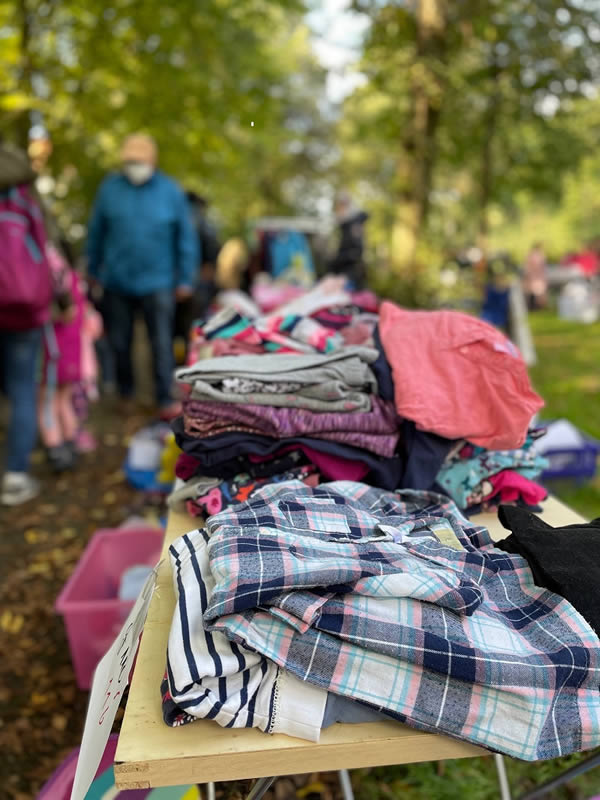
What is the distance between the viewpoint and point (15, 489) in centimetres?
353

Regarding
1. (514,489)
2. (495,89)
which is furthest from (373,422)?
(495,89)

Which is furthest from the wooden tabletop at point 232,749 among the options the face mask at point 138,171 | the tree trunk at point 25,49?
the tree trunk at point 25,49

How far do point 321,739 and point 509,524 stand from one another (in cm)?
52

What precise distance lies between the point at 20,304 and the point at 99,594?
5.22 feet

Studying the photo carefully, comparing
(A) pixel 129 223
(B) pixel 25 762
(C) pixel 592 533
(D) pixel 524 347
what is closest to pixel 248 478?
(C) pixel 592 533

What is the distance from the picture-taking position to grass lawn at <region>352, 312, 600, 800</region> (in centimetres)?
177

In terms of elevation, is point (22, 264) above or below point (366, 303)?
above

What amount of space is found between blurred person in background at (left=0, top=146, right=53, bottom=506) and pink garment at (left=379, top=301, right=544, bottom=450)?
2.24m

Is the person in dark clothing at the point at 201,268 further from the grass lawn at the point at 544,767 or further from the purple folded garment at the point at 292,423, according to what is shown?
the purple folded garment at the point at 292,423

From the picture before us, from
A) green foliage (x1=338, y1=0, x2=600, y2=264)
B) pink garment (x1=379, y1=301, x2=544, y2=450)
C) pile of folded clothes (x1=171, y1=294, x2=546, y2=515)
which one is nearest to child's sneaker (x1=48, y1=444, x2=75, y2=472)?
pile of folded clothes (x1=171, y1=294, x2=546, y2=515)

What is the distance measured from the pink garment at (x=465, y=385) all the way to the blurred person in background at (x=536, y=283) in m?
13.5

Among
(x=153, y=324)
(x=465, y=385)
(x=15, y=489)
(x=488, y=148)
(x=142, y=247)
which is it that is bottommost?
(x=15, y=489)

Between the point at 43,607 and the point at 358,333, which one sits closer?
the point at 358,333

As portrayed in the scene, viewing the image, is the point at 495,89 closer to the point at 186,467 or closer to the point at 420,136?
the point at 420,136
